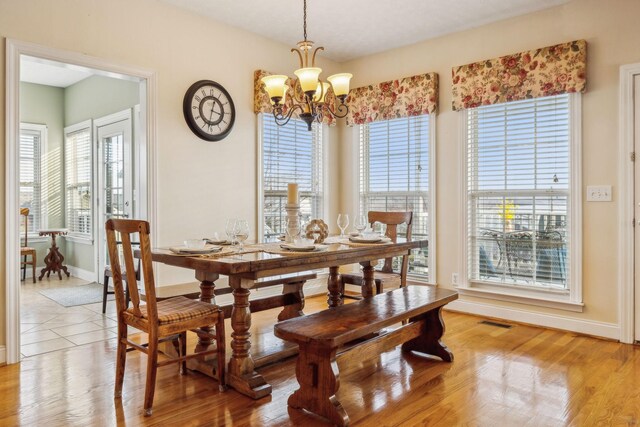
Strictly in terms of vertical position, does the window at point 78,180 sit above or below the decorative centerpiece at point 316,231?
above

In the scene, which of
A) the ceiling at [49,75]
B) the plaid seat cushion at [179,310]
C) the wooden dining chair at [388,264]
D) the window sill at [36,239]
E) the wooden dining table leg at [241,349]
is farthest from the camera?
the window sill at [36,239]

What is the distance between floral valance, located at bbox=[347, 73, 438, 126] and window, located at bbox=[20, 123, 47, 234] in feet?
15.1

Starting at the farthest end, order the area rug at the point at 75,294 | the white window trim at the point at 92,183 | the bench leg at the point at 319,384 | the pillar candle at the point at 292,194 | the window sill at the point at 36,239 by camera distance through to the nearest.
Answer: the window sill at the point at 36,239 < the white window trim at the point at 92,183 < the area rug at the point at 75,294 < the pillar candle at the point at 292,194 < the bench leg at the point at 319,384

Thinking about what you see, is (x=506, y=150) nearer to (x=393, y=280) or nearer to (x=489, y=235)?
(x=489, y=235)

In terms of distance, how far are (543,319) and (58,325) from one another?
13.8ft

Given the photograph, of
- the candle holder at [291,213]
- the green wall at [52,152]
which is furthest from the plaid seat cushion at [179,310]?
the green wall at [52,152]

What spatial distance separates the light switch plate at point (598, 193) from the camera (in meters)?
3.58

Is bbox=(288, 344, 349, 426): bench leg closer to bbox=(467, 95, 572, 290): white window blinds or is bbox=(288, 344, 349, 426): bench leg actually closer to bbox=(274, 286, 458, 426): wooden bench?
bbox=(274, 286, 458, 426): wooden bench

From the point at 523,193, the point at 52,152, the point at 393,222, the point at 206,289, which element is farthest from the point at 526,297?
the point at 52,152

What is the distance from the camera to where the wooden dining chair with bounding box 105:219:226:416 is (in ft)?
7.41

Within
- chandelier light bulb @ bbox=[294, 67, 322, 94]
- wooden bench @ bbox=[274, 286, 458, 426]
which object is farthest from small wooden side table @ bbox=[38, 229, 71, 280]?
wooden bench @ bbox=[274, 286, 458, 426]

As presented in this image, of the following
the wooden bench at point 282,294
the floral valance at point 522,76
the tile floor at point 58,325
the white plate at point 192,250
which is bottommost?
the tile floor at point 58,325

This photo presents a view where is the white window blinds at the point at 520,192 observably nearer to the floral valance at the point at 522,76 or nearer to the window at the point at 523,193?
the window at the point at 523,193

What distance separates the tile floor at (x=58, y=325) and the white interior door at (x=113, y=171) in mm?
1124
